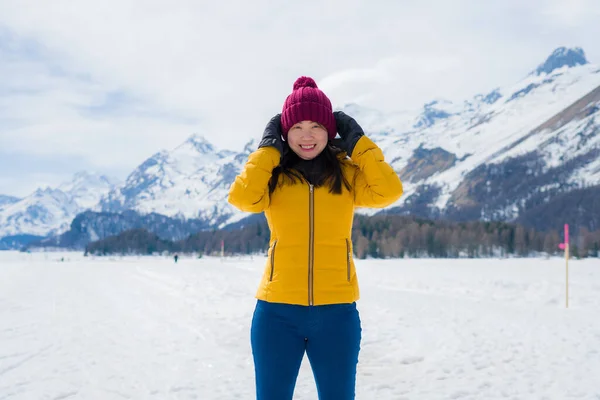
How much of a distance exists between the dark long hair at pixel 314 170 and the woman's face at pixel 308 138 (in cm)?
6

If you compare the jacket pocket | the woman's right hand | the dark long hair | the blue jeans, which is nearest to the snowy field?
the blue jeans

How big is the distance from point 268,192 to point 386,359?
205 inches

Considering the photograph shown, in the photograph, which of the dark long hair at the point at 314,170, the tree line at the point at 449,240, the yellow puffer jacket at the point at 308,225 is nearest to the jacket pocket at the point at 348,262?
the yellow puffer jacket at the point at 308,225

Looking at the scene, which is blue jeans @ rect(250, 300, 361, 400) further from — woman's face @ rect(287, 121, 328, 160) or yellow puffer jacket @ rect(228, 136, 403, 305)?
woman's face @ rect(287, 121, 328, 160)

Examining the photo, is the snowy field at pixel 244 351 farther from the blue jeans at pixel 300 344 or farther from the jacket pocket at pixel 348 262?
the jacket pocket at pixel 348 262

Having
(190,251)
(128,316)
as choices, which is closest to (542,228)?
(190,251)

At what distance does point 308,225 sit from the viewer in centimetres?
277

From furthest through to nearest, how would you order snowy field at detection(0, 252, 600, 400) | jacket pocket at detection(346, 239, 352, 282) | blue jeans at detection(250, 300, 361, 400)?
1. snowy field at detection(0, 252, 600, 400)
2. jacket pocket at detection(346, 239, 352, 282)
3. blue jeans at detection(250, 300, 361, 400)

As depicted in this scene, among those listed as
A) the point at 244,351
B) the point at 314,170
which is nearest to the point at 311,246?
the point at 314,170

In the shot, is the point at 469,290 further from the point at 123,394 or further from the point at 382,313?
the point at 123,394

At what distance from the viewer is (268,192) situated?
286 cm

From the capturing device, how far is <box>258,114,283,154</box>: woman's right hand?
9.32 ft

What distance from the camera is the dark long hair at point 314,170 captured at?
112 inches

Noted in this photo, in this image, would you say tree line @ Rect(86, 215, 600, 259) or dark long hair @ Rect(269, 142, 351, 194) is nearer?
dark long hair @ Rect(269, 142, 351, 194)
